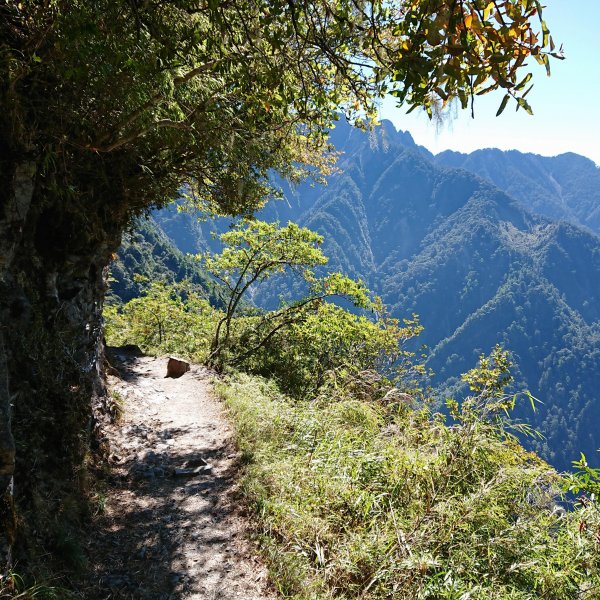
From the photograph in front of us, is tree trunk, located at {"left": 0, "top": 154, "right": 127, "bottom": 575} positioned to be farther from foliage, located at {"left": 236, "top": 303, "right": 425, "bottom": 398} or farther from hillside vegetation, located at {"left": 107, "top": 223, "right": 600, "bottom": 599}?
foliage, located at {"left": 236, "top": 303, "right": 425, "bottom": 398}

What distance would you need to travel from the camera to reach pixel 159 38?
127 inches

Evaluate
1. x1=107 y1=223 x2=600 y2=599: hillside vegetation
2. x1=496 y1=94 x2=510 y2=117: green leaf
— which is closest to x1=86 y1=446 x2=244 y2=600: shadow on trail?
x1=107 y1=223 x2=600 y2=599: hillside vegetation

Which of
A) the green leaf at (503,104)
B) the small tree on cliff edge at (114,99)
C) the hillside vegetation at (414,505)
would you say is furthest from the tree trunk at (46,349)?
the green leaf at (503,104)

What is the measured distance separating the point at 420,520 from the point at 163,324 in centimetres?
1697

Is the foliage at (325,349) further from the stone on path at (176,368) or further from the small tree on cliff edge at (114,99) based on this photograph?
the small tree on cliff edge at (114,99)

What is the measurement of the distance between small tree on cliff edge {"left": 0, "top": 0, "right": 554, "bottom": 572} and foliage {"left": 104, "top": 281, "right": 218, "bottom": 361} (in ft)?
35.2

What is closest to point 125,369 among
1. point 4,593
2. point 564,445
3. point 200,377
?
point 200,377

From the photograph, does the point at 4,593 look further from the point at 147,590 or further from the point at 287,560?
the point at 287,560

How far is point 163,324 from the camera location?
19.3 m

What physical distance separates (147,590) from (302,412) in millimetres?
3941

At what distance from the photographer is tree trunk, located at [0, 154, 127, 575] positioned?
3.48 m

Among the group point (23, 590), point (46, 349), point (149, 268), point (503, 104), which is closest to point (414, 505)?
point (23, 590)

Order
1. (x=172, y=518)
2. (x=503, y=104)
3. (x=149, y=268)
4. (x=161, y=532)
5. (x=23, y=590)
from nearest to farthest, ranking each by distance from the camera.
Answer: (x=503, y=104)
(x=23, y=590)
(x=161, y=532)
(x=172, y=518)
(x=149, y=268)

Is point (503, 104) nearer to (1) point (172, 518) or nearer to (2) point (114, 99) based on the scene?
(2) point (114, 99)
